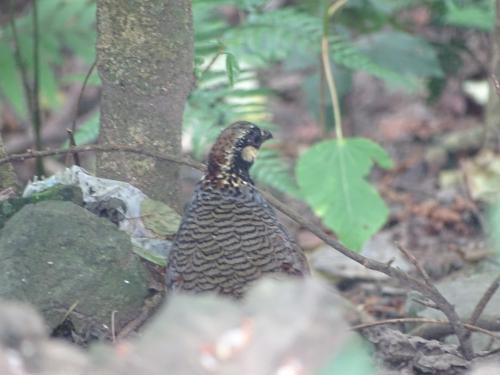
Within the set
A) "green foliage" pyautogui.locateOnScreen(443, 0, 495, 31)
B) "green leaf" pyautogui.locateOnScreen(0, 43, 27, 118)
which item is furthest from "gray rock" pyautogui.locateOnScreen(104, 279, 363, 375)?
"green leaf" pyautogui.locateOnScreen(0, 43, 27, 118)

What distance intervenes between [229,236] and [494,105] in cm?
334

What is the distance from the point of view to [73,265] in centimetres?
383

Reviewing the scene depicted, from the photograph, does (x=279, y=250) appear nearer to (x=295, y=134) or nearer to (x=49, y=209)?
(x=49, y=209)

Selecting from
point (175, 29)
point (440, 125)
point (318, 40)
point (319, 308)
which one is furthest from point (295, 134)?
point (319, 308)

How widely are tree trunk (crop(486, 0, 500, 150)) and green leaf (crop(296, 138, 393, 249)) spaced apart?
1.19m

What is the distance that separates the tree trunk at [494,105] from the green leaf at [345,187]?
119 centimetres

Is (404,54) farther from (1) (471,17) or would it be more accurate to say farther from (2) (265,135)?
(2) (265,135)

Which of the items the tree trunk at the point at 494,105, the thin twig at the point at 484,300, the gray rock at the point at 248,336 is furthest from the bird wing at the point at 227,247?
the tree trunk at the point at 494,105

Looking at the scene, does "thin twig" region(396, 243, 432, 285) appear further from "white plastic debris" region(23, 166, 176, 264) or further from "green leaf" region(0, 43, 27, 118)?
"green leaf" region(0, 43, 27, 118)

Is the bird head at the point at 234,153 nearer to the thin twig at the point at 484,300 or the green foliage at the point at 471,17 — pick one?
the thin twig at the point at 484,300

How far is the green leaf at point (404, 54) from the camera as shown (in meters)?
7.08

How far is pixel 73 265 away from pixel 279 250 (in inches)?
27.6

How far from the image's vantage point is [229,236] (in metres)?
3.91

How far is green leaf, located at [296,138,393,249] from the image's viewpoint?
207 inches
